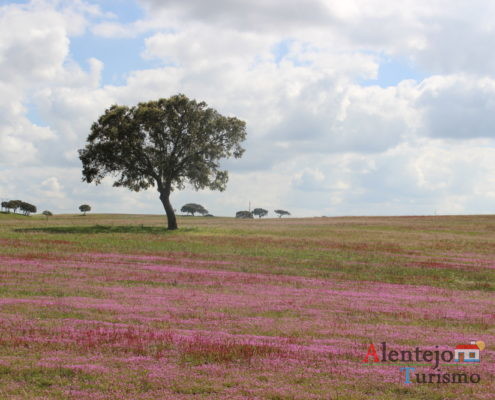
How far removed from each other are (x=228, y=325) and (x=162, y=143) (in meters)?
60.2

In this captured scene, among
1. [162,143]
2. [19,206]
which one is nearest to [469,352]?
[162,143]

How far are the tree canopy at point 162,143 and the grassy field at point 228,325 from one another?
33.2 m

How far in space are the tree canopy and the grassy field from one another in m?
33.2

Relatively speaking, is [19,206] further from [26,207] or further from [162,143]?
[162,143]

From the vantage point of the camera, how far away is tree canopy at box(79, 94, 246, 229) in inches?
2901

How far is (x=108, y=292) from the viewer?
24.2 meters

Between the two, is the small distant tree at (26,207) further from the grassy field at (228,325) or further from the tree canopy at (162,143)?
the grassy field at (228,325)

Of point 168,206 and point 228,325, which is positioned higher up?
point 168,206

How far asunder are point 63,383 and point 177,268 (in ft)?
77.3

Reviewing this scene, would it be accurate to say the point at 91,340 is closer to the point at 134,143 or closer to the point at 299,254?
the point at 299,254

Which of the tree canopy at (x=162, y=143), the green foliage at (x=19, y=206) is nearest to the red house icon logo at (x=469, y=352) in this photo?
the tree canopy at (x=162, y=143)

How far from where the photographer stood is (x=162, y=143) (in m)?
75.4

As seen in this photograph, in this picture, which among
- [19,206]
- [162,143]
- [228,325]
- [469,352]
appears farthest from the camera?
[19,206]

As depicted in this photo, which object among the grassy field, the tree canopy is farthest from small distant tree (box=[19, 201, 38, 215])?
the grassy field
